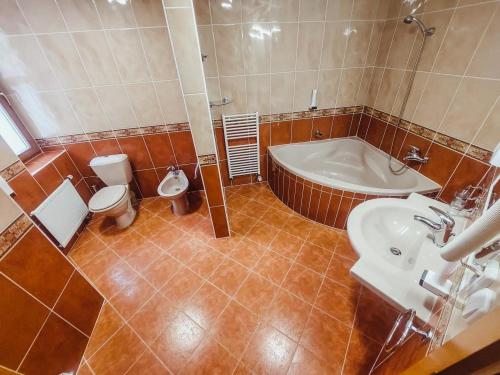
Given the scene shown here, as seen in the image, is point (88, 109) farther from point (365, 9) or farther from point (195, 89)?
point (365, 9)

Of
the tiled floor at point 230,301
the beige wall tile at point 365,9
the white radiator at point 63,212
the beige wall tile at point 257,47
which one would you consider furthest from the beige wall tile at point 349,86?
the white radiator at point 63,212

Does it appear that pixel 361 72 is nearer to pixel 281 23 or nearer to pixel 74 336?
pixel 281 23

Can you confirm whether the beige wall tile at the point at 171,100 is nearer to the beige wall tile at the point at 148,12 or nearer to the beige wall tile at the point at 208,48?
the beige wall tile at the point at 208,48

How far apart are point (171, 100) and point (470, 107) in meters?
2.49

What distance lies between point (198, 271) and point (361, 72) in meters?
2.67

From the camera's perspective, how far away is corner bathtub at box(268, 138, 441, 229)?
185cm

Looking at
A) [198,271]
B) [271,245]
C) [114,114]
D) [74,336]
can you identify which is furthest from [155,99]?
[74,336]

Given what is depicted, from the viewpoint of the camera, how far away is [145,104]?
83.7 inches

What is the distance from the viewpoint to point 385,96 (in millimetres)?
2178

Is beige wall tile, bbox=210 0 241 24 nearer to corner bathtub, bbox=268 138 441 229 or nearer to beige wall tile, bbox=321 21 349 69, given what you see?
beige wall tile, bbox=321 21 349 69

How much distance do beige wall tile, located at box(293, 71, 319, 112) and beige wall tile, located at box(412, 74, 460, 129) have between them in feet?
3.35

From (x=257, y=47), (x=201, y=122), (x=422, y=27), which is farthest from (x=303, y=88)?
(x=201, y=122)

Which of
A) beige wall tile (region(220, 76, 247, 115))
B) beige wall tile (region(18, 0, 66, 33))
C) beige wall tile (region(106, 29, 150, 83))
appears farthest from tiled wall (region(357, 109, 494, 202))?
beige wall tile (region(18, 0, 66, 33))

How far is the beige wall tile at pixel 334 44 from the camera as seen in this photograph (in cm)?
204
